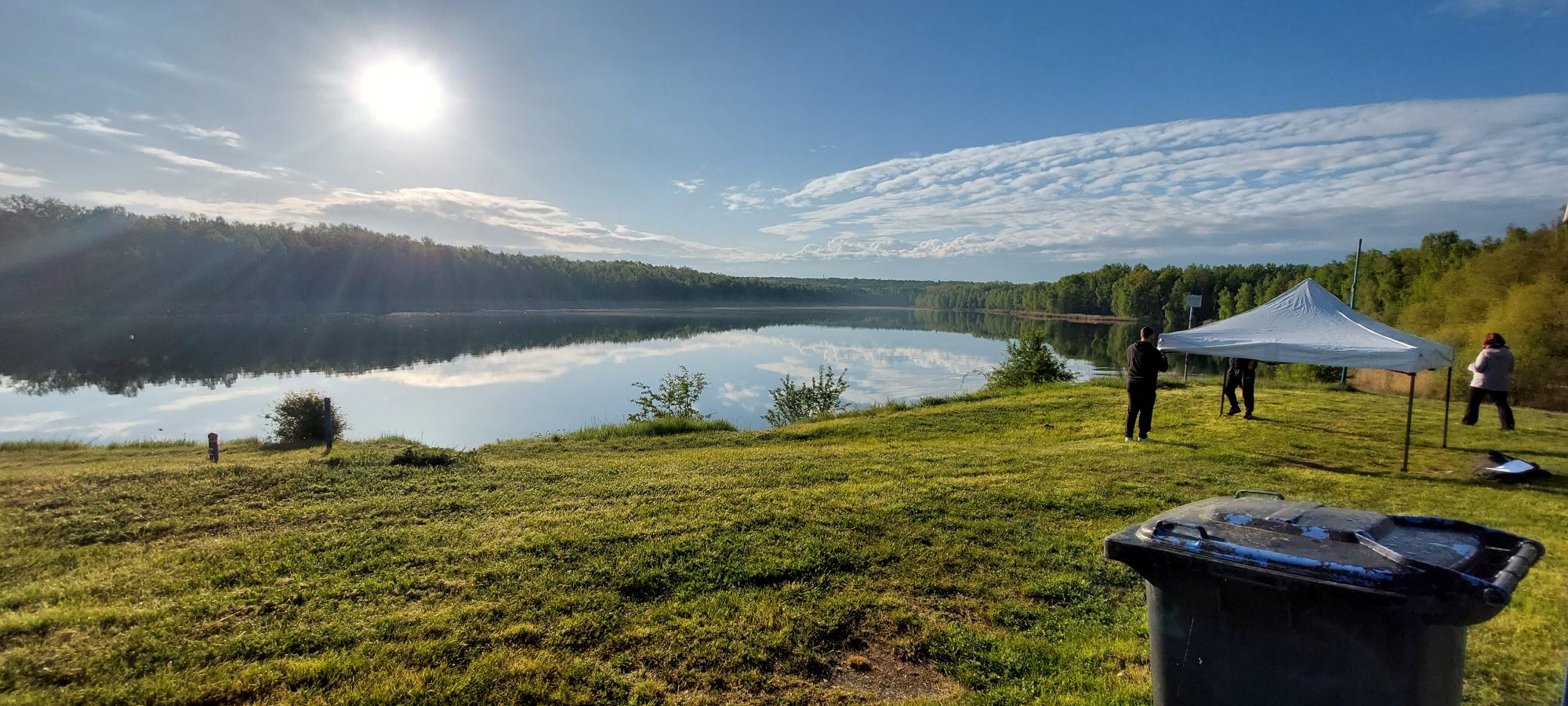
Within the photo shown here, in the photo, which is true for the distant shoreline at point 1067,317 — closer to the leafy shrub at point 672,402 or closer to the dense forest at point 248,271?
the dense forest at point 248,271

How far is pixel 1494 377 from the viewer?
457 inches

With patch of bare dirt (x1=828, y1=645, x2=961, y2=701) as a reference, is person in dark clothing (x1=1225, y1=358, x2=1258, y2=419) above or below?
above

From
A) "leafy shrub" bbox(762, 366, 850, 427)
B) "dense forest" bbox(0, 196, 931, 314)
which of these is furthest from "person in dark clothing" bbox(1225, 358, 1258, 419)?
"dense forest" bbox(0, 196, 931, 314)

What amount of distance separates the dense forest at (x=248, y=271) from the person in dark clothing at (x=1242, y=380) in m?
100

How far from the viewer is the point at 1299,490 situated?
8.07m

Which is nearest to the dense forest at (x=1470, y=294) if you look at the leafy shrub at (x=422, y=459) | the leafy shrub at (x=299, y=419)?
the leafy shrub at (x=422, y=459)

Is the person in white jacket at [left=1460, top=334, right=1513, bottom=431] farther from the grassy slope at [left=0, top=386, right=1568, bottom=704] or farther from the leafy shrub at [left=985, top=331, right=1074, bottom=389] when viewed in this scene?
the leafy shrub at [left=985, top=331, right=1074, bottom=389]

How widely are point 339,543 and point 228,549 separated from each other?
0.74 meters

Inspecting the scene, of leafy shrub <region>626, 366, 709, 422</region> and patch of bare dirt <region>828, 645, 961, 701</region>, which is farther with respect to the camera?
leafy shrub <region>626, 366, 709, 422</region>

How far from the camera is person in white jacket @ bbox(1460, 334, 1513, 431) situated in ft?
37.8

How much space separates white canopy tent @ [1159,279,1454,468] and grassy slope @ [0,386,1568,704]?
5.15 feet

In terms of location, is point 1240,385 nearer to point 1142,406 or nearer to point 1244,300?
point 1142,406

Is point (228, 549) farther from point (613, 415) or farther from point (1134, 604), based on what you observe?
point (613, 415)

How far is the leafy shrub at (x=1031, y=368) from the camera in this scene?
1046 inches
